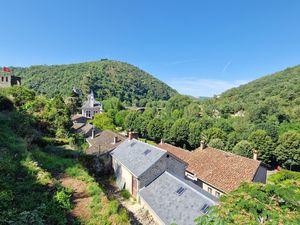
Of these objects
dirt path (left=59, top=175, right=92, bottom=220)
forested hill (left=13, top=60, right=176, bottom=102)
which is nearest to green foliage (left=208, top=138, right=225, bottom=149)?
dirt path (left=59, top=175, right=92, bottom=220)

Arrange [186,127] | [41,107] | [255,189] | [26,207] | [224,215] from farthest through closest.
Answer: [186,127], [41,107], [26,207], [255,189], [224,215]

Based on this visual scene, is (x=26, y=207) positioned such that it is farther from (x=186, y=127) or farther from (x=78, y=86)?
(x=78, y=86)

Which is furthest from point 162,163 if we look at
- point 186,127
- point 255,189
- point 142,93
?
point 142,93

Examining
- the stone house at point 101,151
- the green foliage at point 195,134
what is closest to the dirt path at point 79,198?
the stone house at point 101,151

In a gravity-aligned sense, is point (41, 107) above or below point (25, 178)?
above

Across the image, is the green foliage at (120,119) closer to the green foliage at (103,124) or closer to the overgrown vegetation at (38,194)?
the green foliage at (103,124)

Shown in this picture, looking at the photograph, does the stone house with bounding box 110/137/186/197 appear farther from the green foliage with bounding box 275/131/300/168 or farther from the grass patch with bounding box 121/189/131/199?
the green foliage with bounding box 275/131/300/168
